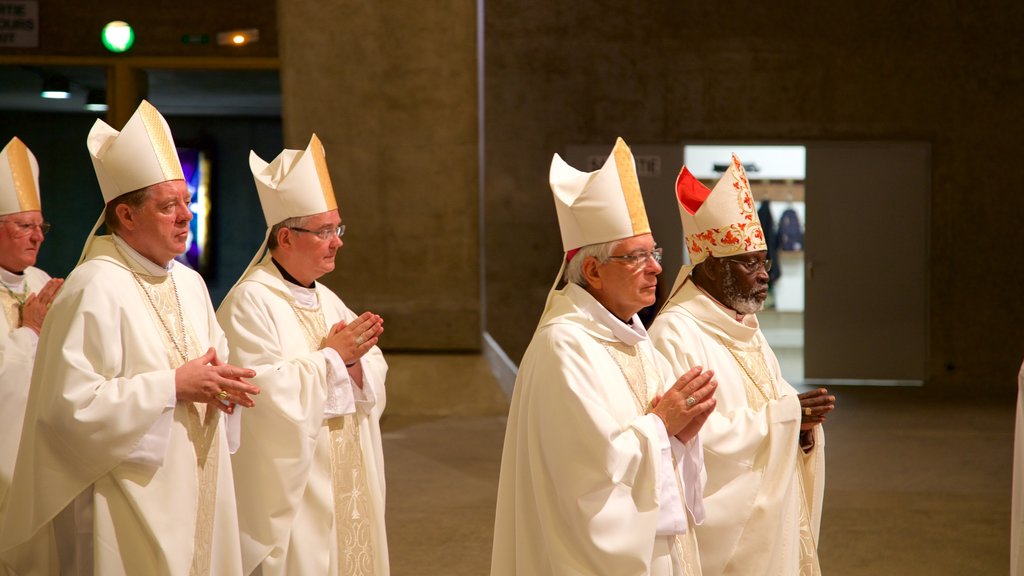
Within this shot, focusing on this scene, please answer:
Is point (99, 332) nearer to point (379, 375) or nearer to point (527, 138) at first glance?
point (379, 375)

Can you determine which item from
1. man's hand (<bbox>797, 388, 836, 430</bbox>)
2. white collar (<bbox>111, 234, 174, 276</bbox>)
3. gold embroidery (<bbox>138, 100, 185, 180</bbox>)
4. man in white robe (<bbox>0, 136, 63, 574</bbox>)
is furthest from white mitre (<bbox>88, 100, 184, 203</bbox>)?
man's hand (<bbox>797, 388, 836, 430</bbox>)

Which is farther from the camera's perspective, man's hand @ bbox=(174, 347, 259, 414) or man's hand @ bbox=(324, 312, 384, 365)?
man's hand @ bbox=(324, 312, 384, 365)

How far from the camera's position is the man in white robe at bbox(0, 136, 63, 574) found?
4461 mm

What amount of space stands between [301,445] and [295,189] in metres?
0.98

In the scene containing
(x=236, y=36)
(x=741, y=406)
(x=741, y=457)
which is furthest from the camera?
(x=236, y=36)

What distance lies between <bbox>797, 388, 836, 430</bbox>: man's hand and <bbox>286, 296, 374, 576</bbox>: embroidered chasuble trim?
1619mm

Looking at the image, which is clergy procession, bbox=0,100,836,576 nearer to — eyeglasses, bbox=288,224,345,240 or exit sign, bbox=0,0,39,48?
eyeglasses, bbox=288,224,345,240

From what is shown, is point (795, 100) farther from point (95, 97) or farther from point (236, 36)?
point (95, 97)

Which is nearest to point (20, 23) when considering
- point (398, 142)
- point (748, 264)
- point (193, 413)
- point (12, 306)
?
point (398, 142)

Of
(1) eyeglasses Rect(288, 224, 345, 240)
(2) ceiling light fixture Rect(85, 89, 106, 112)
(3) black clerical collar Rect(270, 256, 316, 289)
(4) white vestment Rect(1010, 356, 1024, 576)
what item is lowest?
(4) white vestment Rect(1010, 356, 1024, 576)

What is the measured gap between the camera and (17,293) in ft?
15.8

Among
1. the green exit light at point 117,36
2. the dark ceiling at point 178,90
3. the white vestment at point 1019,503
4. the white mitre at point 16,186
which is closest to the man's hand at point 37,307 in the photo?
the white mitre at point 16,186

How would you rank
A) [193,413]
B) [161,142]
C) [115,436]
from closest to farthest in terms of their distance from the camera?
[115,436] → [193,413] → [161,142]

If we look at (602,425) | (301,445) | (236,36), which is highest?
(236,36)
